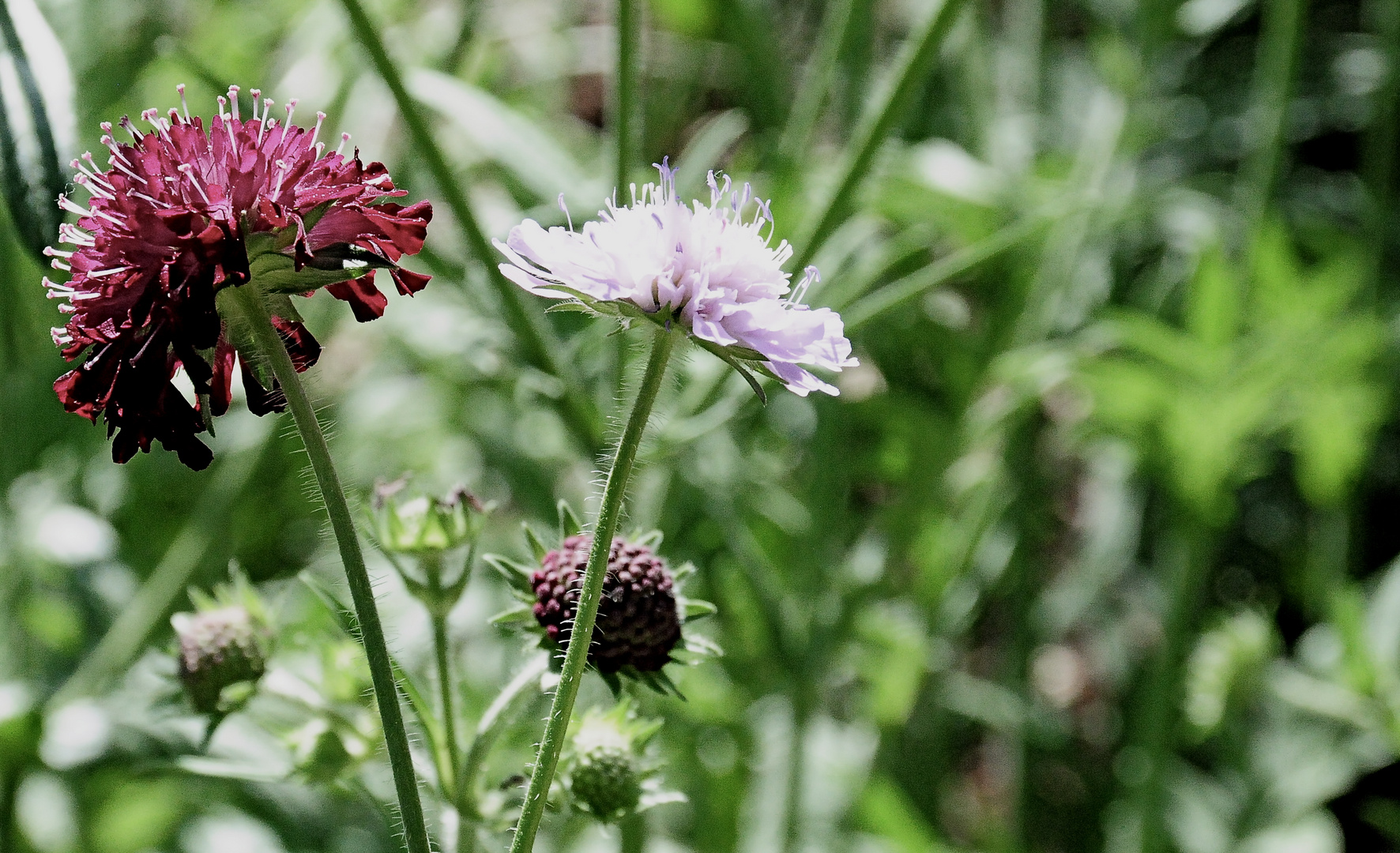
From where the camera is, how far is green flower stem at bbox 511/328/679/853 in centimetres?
57

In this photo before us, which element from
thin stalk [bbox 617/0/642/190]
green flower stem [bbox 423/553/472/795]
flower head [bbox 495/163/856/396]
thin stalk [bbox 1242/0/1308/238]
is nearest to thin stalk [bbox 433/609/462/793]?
green flower stem [bbox 423/553/472/795]

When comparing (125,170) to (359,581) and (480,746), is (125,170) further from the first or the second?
(480,746)

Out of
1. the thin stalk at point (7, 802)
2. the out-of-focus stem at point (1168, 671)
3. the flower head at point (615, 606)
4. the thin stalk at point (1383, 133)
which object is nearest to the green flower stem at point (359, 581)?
the flower head at point (615, 606)

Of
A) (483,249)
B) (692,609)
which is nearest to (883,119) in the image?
(483,249)

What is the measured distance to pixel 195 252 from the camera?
580 mm

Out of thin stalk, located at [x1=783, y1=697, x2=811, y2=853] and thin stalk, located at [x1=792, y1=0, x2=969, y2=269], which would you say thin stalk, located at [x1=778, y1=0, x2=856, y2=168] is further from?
thin stalk, located at [x1=783, y1=697, x2=811, y2=853]

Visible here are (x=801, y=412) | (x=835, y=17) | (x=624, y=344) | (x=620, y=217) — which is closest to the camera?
(x=620, y=217)

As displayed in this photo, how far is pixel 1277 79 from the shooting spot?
1.34 meters

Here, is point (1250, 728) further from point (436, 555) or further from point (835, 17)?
point (436, 555)

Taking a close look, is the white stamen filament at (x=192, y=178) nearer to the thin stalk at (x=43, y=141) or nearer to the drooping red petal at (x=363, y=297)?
the drooping red petal at (x=363, y=297)

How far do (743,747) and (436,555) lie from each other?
0.72 m

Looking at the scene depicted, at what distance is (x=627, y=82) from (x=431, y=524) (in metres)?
0.42

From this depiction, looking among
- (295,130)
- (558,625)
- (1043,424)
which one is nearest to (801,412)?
(1043,424)

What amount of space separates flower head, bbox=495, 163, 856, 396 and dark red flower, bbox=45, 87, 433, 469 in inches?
3.4
